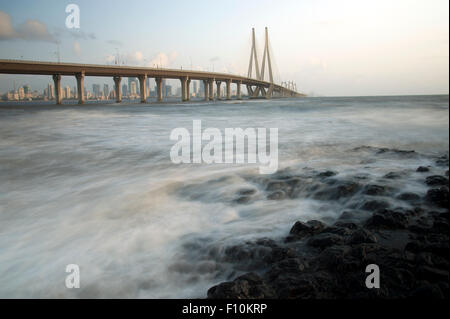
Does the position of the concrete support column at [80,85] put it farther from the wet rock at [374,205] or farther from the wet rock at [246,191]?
the wet rock at [374,205]

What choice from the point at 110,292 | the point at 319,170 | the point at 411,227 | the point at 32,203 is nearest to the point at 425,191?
the point at 411,227

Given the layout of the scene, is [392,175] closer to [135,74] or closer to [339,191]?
[339,191]

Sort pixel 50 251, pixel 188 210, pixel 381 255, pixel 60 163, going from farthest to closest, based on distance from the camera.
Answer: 1. pixel 60 163
2. pixel 188 210
3. pixel 50 251
4. pixel 381 255

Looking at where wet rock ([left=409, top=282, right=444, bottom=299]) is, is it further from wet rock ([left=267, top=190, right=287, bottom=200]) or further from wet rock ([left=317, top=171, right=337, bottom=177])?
wet rock ([left=317, top=171, right=337, bottom=177])

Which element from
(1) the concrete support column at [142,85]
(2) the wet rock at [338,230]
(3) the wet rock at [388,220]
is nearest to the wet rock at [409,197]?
(3) the wet rock at [388,220]

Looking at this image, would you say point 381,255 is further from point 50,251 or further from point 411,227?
point 50,251

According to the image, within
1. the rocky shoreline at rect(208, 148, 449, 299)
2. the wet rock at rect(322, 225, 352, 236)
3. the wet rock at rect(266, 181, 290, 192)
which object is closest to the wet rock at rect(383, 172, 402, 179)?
the rocky shoreline at rect(208, 148, 449, 299)
